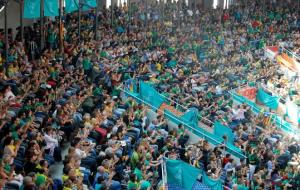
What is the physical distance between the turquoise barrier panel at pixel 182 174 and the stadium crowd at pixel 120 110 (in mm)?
431

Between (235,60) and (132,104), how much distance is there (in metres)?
14.6

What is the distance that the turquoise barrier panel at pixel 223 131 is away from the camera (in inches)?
919

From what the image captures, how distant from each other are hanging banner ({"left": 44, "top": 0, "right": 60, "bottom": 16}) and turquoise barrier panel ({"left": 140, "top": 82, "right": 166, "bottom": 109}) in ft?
16.0

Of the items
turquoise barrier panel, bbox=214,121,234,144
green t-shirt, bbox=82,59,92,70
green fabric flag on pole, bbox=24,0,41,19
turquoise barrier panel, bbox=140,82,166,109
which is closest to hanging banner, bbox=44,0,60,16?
green fabric flag on pole, bbox=24,0,41,19

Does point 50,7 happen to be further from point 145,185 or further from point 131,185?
point 131,185

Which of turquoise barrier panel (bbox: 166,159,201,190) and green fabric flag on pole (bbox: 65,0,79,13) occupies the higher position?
green fabric flag on pole (bbox: 65,0,79,13)

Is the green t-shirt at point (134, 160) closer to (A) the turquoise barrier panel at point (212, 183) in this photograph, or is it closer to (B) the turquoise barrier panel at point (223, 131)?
(A) the turquoise barrier panel at point (212, 183)

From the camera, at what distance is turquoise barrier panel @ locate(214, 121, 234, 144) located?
919 inches

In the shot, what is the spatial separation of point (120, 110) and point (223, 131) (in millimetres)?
4468

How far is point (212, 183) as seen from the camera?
17.9 metres

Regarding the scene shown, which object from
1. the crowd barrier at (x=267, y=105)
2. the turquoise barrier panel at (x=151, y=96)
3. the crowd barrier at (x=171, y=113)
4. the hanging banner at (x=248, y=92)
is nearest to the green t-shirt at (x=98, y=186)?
the crowd barrier at (x=171, y=113)

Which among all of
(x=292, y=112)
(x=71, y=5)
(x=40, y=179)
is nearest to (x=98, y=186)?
(x=40, y=179)

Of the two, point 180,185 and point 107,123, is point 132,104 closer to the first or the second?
point 107,123

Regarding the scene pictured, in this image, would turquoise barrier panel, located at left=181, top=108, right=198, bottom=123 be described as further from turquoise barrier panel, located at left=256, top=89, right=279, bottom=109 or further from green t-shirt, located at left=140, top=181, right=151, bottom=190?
green t-shirt, located at left=140, top=181, right=151, bottom=190
